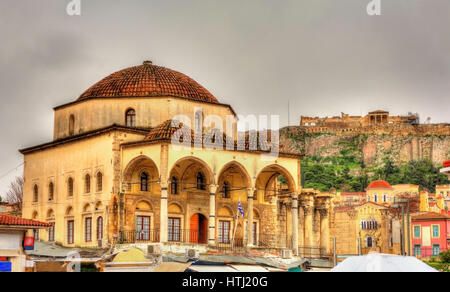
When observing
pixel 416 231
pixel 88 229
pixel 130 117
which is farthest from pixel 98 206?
pixel 416 231

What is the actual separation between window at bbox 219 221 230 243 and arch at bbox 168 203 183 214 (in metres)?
2.53

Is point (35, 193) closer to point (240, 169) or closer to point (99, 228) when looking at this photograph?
point (99, 228)

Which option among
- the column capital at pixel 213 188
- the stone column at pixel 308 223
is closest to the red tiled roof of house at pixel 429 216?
the stone column at pixel 308 223

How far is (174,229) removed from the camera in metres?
38.8

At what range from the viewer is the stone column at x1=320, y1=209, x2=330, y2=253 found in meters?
43.0

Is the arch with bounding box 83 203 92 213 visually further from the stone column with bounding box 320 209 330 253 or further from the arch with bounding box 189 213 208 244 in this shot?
the stone column with bounding box 320 209 330 253

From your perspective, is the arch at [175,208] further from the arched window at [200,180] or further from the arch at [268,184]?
the arch at [268,184]

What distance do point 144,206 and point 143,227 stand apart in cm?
101

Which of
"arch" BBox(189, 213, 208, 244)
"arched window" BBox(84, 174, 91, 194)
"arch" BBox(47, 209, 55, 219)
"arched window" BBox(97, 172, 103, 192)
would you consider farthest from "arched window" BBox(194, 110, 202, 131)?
"arch" BBox(47, 209, 55, 219)

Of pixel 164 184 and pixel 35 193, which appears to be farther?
pixel 35 193

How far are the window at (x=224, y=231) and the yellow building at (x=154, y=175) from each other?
2.1 inches
